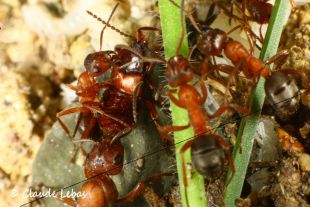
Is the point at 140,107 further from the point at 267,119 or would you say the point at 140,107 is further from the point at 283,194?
the point at 283,194

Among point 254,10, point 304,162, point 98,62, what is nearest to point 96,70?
point 98,62

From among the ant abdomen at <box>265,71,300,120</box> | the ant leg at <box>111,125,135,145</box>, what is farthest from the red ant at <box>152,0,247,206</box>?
the ant leg at <box>111,125,135,145</box>

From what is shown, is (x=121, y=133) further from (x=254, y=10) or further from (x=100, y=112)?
(x=254, y=10)

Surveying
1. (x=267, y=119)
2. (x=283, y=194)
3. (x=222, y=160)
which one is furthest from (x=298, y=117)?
(x=222, y=160)

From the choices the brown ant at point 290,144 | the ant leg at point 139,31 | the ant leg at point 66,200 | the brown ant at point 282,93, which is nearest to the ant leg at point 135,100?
the ant leg at point 139,31

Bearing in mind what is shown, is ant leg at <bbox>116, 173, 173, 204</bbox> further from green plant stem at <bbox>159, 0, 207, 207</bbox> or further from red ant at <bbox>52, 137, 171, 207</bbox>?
green plant stem at <bbox>159, 0, 207, 207</bbox>

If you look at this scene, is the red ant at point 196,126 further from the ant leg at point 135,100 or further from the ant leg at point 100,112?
the ant leg at point 100,112
